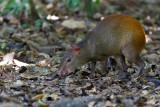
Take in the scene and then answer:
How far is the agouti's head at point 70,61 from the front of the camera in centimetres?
557

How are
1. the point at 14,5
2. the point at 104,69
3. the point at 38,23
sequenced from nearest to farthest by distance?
1. the point at 104,69
2. the point at 14,5
3. the point at 38,23

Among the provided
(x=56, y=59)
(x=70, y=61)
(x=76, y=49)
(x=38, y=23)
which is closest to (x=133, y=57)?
(x=76, y=49)

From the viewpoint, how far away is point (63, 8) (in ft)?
33.2

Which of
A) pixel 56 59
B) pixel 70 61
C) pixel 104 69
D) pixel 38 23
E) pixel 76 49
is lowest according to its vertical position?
pixel 104 69

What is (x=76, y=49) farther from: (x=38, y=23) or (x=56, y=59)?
(x=38, y=23)

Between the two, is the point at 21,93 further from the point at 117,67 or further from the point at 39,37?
the point at 39,37

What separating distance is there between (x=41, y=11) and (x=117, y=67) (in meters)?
4.06

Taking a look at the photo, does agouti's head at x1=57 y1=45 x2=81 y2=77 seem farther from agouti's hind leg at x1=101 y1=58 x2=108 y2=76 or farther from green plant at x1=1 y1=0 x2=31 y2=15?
green plant at x1=1 y1=0 x2=31 y2=15

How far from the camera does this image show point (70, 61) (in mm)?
5777

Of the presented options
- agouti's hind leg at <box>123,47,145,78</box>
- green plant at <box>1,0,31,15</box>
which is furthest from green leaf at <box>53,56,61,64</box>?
green plant at <box>1,0,31,15</box>

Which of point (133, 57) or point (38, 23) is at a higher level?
point (38, 23)

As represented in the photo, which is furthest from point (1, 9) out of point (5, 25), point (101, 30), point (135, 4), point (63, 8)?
point (135, 4)

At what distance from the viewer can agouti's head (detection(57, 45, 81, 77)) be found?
5570 mm

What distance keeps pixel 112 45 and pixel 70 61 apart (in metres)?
0.89
